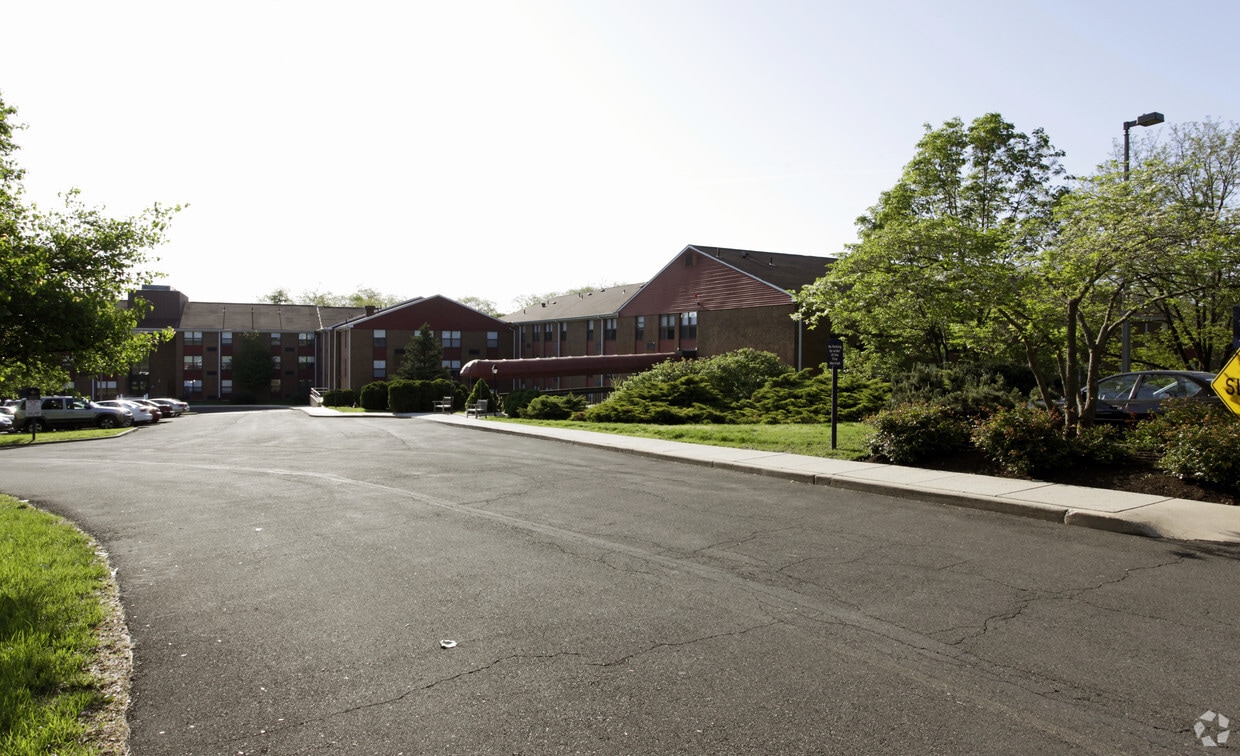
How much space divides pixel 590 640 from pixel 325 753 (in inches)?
74.3

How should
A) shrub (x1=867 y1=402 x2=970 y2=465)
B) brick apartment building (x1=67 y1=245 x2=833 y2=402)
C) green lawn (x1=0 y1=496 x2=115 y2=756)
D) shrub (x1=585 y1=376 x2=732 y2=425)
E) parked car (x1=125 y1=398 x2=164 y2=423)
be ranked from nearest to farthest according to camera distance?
green lawn (x1=0 y1=496 x2=115 y2=756)
shrub (x1=867 y1=402 x2=970 y2=465)
shrub (x1=585 y1=376 x2=732 y2=425)
brick apartment building (x1=67 y1=245 x2=833 y2=402)
parked car (x1=125 y1=398 x2=164 y2=423)

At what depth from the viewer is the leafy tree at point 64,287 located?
51.8ft

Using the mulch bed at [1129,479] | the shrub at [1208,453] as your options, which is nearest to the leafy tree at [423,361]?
the mulch bed at [1129,479]

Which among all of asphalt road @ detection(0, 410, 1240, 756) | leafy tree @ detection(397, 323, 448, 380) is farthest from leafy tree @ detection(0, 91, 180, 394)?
leafy tree @ detection(397, 323, 448, 380)

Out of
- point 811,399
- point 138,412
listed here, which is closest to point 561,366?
point 811,399

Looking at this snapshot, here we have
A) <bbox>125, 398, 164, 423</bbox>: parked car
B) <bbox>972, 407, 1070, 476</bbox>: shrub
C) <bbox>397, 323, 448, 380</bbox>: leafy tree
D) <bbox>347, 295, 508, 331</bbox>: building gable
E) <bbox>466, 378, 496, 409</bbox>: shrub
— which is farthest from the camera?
<bbox>347, 295, 508, 331</bbox>: building gable

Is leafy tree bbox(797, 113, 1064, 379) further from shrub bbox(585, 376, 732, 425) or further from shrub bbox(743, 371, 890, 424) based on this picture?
shrub bbox(585, 376, 732, 425)

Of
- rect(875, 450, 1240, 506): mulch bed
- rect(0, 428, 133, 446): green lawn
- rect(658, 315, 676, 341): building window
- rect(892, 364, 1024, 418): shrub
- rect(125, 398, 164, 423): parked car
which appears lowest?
rect(0, 428, 133, 446): green lawn

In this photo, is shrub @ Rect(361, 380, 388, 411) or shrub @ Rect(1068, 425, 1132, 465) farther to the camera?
shrub @ Rect(361, 380, 388, 411)

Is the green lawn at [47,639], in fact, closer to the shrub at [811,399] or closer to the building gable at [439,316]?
the shrub at [811,399]

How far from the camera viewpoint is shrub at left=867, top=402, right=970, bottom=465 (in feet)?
44.1

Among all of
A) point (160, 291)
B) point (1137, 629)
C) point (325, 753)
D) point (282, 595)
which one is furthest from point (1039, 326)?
point (160, 291)

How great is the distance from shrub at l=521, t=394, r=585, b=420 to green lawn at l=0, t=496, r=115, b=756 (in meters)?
22.9

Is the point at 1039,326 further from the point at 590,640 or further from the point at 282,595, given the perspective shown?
the point at 282,595
